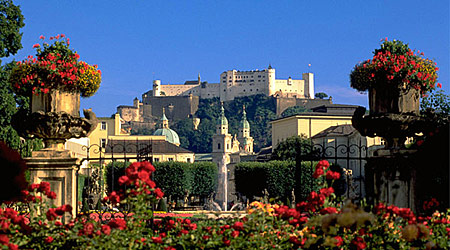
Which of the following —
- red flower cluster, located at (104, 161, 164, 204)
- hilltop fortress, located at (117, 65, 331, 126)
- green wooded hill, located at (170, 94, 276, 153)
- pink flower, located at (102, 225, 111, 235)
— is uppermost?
hilltop fortress, located at (117, 65, 331, 126)

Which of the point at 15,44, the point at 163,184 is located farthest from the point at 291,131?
the point at 15,44

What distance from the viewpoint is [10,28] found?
28.4 m

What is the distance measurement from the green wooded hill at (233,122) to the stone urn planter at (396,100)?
156643 millimetres

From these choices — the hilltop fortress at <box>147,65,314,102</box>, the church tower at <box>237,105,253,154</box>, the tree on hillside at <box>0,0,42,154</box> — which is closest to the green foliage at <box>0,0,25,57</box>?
the tree on hillside at <box>0,0,42,154</box>

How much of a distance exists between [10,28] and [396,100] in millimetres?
21908

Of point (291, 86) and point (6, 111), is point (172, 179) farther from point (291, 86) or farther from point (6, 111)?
point (291, 86)

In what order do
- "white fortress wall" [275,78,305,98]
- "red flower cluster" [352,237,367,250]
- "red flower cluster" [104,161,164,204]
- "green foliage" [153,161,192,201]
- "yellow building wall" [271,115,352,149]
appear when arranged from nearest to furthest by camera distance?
"red flower cluster" [352,237,367,250]
"red flower cluster" [104,161,164,204]
"green foliage" [153,161,192,201]
"yellow building wall" [271,115,352,149]
"white fortress wall" [275,78,305,98]

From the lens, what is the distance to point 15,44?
1129 inches

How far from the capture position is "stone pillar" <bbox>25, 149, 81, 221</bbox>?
33.6 feet

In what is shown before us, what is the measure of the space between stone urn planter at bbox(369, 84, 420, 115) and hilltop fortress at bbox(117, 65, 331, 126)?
159 m

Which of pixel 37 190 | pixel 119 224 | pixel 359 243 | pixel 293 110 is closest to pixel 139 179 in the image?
pixel 119 224

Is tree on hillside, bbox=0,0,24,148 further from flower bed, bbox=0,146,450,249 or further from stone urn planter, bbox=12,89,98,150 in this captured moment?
flower bed, bbox=0,146,450,249

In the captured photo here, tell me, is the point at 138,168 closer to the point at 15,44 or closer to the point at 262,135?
the point at 15,44

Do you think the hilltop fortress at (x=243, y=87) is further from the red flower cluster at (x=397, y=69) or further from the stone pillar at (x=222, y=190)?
the red flower cluster at (x=397, y=69)
